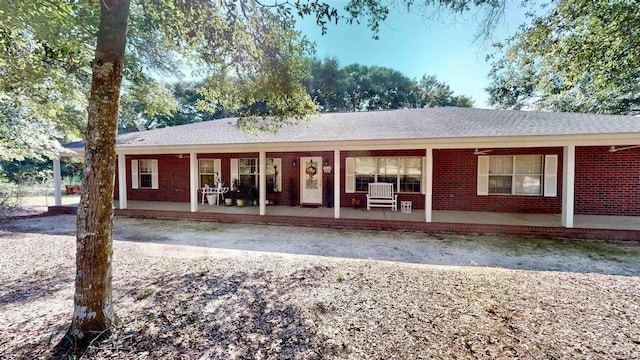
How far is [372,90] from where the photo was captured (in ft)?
86.9

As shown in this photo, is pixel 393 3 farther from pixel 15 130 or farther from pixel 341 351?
pixel 15 130

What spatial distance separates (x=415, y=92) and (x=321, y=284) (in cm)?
2651

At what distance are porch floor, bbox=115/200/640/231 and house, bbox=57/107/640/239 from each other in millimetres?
313

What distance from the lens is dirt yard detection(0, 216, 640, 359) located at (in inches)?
96.0

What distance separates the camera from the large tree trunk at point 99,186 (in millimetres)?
2408

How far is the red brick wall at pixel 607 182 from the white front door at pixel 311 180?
8.06m

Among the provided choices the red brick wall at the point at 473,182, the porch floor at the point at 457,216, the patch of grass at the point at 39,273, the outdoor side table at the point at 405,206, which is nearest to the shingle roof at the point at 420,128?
the red brick wall at the point at 473,182

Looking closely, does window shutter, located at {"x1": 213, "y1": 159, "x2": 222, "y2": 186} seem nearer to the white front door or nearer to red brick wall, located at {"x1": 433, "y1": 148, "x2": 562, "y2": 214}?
the white front door

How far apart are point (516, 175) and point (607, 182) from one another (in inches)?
91.7

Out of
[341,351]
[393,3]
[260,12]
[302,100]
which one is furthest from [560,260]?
[260,12]

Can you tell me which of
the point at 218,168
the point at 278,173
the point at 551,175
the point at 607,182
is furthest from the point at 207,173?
the point at 607,182

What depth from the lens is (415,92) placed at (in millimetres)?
26344

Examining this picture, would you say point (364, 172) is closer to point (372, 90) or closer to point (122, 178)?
point (122, 178)

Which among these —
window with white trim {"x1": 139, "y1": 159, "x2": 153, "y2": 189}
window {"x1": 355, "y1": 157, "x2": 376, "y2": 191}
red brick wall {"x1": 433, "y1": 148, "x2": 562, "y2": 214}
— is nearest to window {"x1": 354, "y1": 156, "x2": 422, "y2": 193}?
window {"x1": 355, "y1": 157, "x2": 376, "y2": 191}
